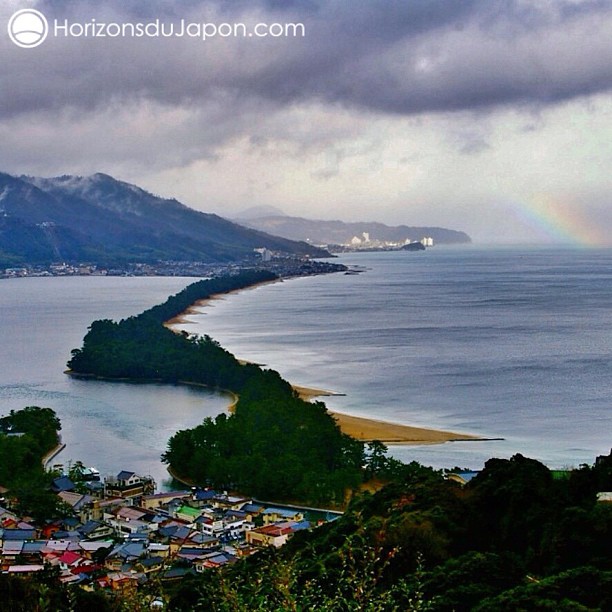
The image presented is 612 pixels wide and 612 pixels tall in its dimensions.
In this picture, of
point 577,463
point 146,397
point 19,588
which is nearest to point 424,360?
point 146,397

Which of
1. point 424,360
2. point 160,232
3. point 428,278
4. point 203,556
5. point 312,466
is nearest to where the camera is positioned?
point 203,556

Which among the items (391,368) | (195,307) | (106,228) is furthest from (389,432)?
(106,228)

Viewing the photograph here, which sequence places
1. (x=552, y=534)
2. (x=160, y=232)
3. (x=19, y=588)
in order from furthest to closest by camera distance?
1. (x=160, y=232)
2. (x=552, y=534)
3. (x=19, y=588)

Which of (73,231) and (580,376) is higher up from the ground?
(73,231)

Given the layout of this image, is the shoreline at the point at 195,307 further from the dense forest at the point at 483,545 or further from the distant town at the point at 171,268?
the dense forest at the point at 483,545

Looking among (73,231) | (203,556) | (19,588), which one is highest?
(73,231)

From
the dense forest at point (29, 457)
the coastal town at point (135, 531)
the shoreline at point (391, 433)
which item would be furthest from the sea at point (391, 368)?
the coastal town at point (135, 531)

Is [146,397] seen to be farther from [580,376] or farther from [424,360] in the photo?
[580,376]

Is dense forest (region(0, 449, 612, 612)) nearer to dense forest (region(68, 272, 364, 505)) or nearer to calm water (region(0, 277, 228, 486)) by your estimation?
dense forest (region(68, 272, 364, 505))
